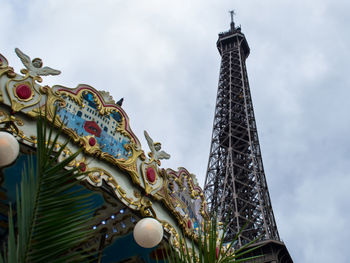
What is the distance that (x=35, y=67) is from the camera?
21.7 ft

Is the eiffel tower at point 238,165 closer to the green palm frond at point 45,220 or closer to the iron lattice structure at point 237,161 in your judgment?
the iron lattice structure at point 237,161

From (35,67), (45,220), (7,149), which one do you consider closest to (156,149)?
(35,67)

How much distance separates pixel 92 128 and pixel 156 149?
58.8 inches

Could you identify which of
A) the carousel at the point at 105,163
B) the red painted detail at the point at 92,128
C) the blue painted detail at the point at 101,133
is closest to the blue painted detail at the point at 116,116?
Result: the carousel at the point at 105,163

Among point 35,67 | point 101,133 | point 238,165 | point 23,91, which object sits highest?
point 238,165

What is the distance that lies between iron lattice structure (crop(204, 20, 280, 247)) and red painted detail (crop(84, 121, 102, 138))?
31277 mm

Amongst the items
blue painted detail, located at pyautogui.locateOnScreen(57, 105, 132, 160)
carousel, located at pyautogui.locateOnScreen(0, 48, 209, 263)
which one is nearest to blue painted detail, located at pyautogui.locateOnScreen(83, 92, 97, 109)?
carousel, located at pyautogui.locateOnScreen(0, 48, 209, 263)

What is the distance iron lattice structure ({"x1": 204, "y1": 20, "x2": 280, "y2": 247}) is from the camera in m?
40.4

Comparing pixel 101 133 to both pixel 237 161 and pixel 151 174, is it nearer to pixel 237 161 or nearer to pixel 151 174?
pixel 151 174

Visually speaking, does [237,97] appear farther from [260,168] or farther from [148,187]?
[148,187]

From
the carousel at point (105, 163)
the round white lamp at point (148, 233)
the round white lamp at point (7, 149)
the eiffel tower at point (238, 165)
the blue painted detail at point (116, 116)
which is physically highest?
the eiffel tower at point (238, 165)

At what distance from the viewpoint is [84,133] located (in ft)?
21.7

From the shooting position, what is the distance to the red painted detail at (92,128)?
6.72m

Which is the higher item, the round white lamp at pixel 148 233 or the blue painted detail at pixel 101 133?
the blue painted detail at pixel 101 133
